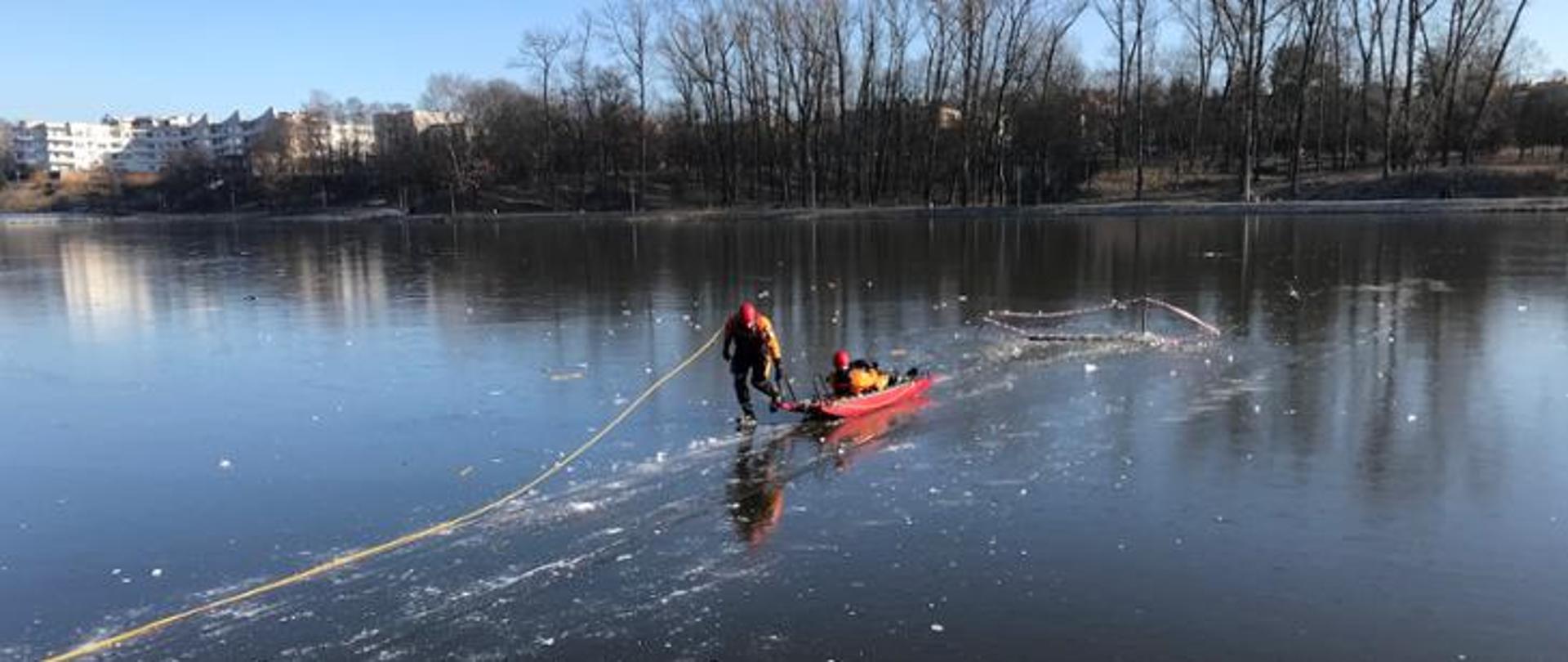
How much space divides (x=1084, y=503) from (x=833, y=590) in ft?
9.08

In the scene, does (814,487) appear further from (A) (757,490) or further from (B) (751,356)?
(B) (751,356)

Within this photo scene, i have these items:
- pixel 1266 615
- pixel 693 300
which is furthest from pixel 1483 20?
pixel 1266 615

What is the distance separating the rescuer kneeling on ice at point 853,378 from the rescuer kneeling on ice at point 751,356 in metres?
0.62

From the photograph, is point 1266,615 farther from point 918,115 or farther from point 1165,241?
point 918,115

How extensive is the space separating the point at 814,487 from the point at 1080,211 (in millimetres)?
51889

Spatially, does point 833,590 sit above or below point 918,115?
below

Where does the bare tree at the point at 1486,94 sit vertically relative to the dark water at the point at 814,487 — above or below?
above

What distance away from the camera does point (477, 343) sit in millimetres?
19188

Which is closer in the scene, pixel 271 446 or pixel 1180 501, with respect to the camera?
pixel 1180 501

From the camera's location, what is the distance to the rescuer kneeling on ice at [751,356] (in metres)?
13.0

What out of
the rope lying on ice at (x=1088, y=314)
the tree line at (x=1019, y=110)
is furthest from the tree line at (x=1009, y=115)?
the rope lying on ice at (x=1088, y=314)

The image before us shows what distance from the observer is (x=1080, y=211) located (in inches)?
2355

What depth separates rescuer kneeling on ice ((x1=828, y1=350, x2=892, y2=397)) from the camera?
1318 centimetres

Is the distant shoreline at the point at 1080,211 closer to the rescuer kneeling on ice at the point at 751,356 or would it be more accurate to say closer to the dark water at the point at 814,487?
the dark water at the point at 814,487
